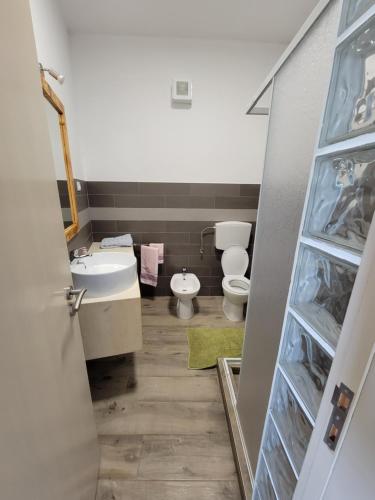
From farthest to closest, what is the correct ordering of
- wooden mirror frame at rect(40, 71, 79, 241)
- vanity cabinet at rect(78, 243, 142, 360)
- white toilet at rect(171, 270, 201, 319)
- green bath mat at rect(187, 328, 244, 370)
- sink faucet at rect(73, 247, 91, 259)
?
1. white toilet at rect(171, 270, 201, 319)
2. green bath mat at rect(187, 328, 244, 370)
3. sink faucet at rect(73, 247, 91, 259)
4. wooden mirror frame at rect(40, 71, 79, 241)
5. vanity cabinet at rect(78, 243, 142, 360)

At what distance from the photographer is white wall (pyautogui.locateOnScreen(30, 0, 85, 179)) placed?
4.41ft

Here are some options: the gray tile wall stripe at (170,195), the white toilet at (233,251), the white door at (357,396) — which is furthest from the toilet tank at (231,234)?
the white door at (357,396)

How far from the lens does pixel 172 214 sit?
8.30 ft

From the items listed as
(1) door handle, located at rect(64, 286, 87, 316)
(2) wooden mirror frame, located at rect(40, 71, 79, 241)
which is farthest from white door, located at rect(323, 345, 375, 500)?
(2) wooden mirror frame, located at rect(40, 71, 79, 241)

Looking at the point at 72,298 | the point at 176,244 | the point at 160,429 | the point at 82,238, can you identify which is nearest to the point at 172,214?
the point at 176,244

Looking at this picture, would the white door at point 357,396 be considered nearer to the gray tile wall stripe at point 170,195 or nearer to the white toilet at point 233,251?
the white toilet at point 233,251

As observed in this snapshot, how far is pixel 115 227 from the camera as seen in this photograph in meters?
2.49

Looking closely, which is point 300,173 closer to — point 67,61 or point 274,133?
point 274,133

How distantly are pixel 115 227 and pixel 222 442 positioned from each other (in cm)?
213

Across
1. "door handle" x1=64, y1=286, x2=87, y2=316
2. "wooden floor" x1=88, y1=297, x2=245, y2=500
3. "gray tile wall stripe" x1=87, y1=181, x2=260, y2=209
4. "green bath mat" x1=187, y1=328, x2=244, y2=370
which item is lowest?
"wooden floor" x1=88, y1=297, x2=245, y2=500

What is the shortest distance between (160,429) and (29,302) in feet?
4.26

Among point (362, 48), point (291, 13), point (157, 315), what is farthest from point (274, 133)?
point (157, 315)

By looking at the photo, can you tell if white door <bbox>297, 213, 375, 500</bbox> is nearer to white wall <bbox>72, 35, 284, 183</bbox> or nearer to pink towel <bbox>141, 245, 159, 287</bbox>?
pink towel <bbox>141, 245, 159, 287</bbox>

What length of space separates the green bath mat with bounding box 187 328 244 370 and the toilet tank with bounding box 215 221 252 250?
37.5 inches
